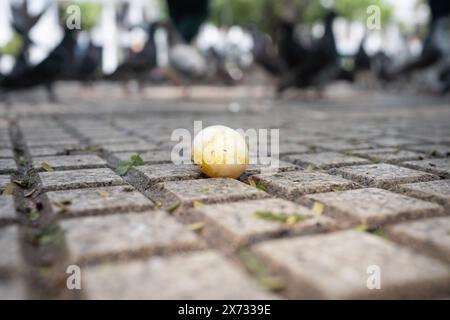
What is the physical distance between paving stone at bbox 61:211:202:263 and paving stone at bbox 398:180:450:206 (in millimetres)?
1157

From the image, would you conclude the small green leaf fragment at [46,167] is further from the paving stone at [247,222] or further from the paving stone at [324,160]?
the paving stone at [324,160]

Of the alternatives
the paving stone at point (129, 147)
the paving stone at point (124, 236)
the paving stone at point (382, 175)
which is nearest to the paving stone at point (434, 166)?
the paving stone at point (382, 175)

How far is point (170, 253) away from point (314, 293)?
1.60 feet

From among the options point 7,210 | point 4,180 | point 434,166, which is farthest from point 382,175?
point 4,180

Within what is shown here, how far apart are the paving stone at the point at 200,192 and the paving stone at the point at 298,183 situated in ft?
0.43

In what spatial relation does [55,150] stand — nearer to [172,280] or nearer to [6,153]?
[6,153]

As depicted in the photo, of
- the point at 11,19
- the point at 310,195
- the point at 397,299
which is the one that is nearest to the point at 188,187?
the point at 310,195

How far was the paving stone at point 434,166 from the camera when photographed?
2.69m

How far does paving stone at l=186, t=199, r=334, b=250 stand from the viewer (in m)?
1.61

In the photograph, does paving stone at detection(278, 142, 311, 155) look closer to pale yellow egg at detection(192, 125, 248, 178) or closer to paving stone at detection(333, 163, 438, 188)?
paving stone at detection(333, 163, 438, 188)

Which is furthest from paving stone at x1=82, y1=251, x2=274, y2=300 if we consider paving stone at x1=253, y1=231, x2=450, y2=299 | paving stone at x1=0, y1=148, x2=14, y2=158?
paving stone at x1=0, y1=148, x2=14, y2=158

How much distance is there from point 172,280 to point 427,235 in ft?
3.02
